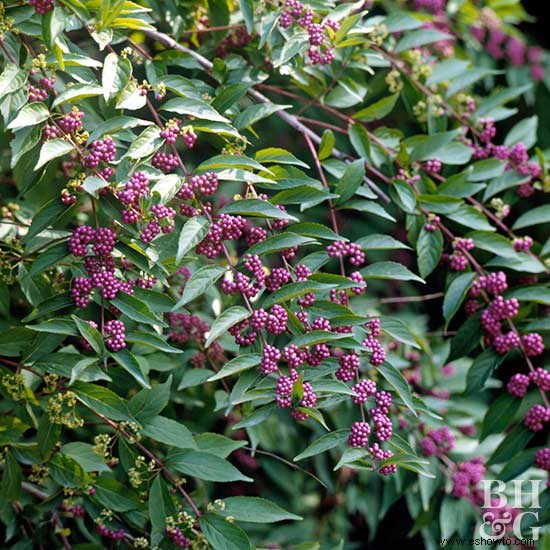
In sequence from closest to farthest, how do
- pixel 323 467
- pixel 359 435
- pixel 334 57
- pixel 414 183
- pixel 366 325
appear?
pixel 359 435
pixel 366 325
pixel 334 57
pixel 414 183
pixel 323 467

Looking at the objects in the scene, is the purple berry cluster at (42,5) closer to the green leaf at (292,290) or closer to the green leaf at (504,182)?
the green leaf at (292,290)

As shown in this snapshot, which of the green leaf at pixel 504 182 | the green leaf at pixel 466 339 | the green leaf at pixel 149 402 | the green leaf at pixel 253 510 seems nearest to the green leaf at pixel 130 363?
the green leaf at pixel 149 402

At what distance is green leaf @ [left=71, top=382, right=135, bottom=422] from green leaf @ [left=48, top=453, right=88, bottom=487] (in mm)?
180

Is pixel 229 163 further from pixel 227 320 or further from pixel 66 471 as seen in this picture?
pixel 66 471

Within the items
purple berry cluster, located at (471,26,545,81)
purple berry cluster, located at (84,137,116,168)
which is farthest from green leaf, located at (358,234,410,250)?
purple berry cluster, located at (471,26,545,81)

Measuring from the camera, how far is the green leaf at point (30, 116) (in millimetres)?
1330

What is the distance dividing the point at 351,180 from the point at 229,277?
1.19 feet

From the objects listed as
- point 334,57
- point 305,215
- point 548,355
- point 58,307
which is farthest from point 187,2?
point 548,355

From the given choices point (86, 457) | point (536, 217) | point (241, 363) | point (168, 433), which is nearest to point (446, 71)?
point (536, 217)

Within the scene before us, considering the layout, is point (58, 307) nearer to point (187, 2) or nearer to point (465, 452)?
point (187, 2)

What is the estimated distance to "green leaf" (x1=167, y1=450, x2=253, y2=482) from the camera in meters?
1.54

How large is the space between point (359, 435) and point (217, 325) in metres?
0.35

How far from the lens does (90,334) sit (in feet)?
4.63

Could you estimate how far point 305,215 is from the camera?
2.99 m
